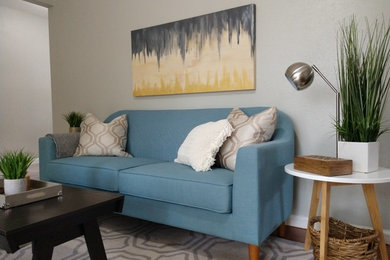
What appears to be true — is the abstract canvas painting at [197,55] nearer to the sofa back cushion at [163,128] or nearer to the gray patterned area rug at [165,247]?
the sofa back cushion at [163,128]

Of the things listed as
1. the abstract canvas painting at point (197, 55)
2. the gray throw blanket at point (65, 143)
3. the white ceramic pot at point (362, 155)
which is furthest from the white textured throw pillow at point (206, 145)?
the gray throw blanket at point (65, 143)

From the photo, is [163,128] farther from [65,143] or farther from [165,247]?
[165,247]

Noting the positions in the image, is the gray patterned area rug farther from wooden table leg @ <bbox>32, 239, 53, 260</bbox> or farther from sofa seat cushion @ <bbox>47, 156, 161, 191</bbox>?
wooden table leg @ <bbox>32, 239, 53, 260</bbox>

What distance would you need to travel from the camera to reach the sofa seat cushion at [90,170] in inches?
74.2

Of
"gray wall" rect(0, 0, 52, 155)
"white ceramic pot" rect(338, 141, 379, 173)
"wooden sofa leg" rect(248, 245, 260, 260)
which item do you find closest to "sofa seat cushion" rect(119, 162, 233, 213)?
"wooden sofa leg" rect(248, 245, 260, 260)

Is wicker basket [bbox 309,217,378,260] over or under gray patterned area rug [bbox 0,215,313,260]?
over

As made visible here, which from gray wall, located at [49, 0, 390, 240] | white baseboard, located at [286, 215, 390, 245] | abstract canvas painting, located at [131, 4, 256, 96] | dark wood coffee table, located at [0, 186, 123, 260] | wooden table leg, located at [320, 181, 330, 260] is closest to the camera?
dark wood coffee table, located at [0, 186, 123, 260]

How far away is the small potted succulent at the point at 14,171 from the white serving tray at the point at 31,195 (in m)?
0.05

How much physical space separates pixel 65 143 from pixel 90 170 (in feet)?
1.91

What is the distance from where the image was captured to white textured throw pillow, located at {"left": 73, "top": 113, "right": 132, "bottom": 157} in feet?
7.86

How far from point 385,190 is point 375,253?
0.47 m

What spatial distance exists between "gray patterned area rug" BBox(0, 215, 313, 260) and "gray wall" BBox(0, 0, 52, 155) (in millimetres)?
3241

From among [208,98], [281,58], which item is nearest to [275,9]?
[281,58]

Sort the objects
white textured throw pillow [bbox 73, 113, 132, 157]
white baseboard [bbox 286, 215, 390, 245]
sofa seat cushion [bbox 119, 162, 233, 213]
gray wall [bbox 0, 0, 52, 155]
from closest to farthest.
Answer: sofa seat cushion [bbox 119, 162, 233, 213] < white baseboard [bbox 286, 215, 390, 245] < white textured throw pillow [bbox 73, 113, 132, 157] < gray wall [bbox 0, 0, 52, 155]
